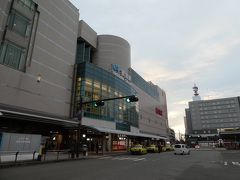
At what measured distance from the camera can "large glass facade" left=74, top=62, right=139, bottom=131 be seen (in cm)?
4332

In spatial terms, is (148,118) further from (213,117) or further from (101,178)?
(213,117)

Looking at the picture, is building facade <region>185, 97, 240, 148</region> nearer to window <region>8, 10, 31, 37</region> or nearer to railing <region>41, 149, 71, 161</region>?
railing <region>41, 149, 71, 161</region>

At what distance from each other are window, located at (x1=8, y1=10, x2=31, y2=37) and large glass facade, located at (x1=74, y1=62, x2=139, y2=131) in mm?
14133

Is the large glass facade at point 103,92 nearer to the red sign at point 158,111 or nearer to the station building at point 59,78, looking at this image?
the station building at point 59,78

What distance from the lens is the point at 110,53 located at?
6053 cm

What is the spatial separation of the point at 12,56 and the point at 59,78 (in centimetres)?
1081

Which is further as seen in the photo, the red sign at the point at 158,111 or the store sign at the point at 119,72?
the red sign at the point at 158,111

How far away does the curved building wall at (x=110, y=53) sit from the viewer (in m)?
59.2

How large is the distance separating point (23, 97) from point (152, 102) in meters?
64.2

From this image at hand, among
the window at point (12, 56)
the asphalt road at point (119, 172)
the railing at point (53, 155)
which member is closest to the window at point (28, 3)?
the window at point (12, 56)

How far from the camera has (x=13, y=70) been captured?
100ft

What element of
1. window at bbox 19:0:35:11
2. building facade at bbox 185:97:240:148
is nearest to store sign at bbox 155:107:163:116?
building facade at bbox 185:97:240:148

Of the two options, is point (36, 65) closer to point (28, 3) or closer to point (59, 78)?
point (59, 78)

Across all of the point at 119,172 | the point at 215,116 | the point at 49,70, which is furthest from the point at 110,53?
the point at 215,116
